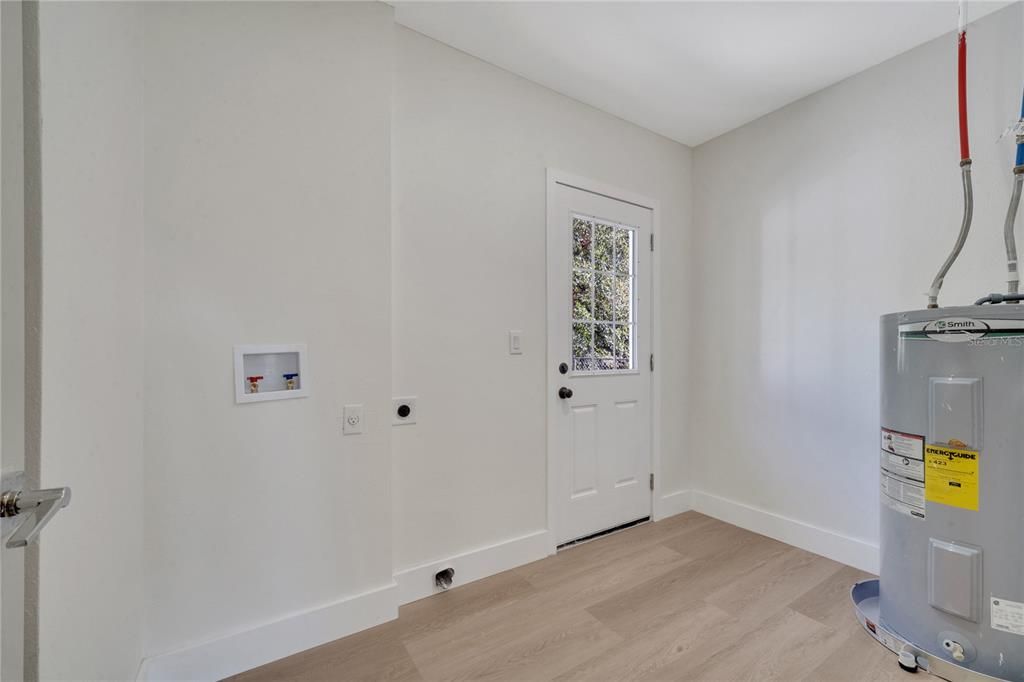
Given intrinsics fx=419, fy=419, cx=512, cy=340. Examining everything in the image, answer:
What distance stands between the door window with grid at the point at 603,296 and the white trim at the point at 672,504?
975 millimetres

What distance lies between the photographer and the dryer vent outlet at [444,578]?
199 centimetres

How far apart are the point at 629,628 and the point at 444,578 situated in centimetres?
86

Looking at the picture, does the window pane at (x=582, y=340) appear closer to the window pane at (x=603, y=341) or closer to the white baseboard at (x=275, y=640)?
the window pane at (x=603, y=341)

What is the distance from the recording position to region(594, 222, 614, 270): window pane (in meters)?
2.66

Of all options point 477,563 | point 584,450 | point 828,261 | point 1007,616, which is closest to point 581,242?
point 584,450

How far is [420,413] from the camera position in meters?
2.00

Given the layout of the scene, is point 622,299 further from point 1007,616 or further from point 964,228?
point 1007,616

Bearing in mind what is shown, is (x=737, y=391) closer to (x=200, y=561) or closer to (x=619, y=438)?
(x=619, y=438)

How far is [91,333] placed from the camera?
96 centimetres

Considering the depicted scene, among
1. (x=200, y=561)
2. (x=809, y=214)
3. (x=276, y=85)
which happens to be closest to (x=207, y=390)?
(x=200, y=561)

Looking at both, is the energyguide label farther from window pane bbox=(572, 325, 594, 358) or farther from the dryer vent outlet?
the dryer vent outlet

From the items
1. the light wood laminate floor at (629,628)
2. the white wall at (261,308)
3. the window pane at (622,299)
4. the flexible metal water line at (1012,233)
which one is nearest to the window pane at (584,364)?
the window pane at (622,299)

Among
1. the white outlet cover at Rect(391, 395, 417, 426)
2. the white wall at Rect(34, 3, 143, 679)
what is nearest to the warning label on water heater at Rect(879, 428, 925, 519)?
the white outlet cover at Rect(391, 395, 417, 426)

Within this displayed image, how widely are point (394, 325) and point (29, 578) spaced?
4.49 feet
